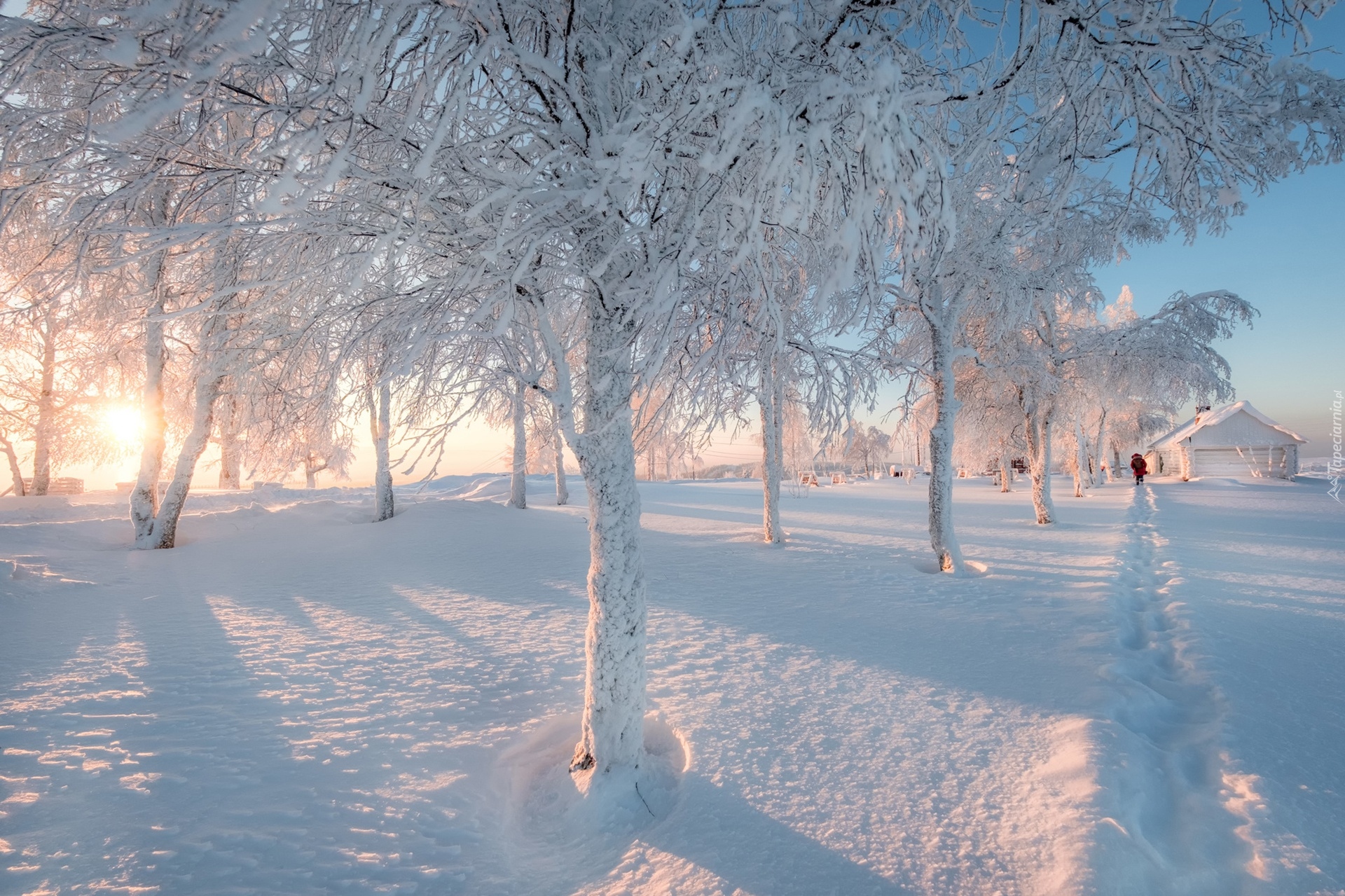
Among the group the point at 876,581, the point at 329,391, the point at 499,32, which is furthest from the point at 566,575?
the point at 499,32

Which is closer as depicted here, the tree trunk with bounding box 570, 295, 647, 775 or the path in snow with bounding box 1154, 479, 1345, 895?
the path in snow with bounding box 1154, 479, 1345, 895

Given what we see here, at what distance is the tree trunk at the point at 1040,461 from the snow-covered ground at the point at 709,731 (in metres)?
5.44

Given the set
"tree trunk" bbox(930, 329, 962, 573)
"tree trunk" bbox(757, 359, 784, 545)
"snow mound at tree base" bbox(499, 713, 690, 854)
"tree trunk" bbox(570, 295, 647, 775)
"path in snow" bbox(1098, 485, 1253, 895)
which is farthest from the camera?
"tree trunk" bbox(757, 359, 784, 545)

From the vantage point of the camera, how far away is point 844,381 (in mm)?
4102

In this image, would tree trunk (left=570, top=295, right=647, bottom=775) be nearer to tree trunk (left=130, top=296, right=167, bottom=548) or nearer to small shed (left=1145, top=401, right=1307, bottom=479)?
tree trunk (left=130, top=296, right=167, bottom=548)

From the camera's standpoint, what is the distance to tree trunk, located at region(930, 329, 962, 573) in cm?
914

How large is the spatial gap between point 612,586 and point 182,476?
11534 mm

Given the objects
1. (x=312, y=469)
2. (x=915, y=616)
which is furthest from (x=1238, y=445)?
(x=312, y=469)

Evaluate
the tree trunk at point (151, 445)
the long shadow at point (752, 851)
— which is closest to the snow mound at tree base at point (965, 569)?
the long shadow at point (752, 851)

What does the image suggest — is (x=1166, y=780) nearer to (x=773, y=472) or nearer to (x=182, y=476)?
(x=773, y=472)

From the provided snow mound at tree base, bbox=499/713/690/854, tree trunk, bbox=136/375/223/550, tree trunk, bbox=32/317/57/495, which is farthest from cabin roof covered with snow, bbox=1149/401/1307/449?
tree trunk, bbox=32/317/57/495

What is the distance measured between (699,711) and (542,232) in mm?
3748

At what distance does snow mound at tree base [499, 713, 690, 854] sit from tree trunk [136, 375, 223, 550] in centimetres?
1041

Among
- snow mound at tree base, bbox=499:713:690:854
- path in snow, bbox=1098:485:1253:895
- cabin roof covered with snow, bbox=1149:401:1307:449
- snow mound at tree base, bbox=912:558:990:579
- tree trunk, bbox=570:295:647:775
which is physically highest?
cabin roof covered with snow, bbox=1149:401:1307:449
